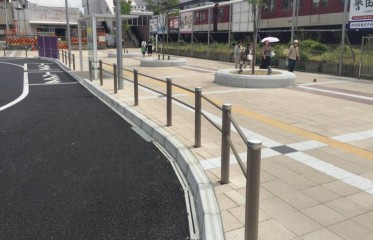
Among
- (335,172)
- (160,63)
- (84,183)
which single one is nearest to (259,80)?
(335,172)

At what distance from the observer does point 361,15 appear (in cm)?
1536

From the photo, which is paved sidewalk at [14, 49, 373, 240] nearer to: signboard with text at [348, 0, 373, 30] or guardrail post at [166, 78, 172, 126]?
guardrail post at [166, 78, 172, 126]

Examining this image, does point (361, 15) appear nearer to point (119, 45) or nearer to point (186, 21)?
point (119, 45)

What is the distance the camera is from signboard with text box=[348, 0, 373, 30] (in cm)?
1495

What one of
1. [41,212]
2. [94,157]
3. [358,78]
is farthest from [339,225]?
[358,78]

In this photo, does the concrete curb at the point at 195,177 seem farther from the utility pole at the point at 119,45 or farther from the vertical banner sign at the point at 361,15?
the vertical banner sign at the point at 361,15

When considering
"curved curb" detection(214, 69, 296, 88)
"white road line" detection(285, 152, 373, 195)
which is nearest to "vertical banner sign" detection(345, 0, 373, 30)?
"curved curb" detection(214, 69, 296, 88)

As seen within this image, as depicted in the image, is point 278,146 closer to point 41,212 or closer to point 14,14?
point 41,212

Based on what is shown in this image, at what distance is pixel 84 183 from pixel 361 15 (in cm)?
1455

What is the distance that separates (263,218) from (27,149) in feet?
13.1

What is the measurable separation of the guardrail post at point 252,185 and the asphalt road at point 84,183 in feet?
2.62

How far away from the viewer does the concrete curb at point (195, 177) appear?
3242 millimetres

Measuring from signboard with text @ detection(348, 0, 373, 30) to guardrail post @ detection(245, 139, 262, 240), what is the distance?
1464 cm

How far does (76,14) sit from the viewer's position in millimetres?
61188
